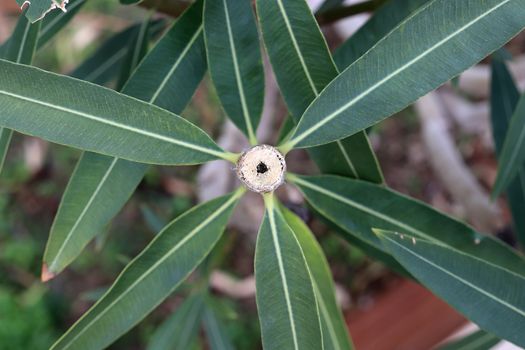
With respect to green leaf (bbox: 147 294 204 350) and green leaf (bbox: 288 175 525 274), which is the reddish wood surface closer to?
green leaf (bbox: 147 294 204 350)

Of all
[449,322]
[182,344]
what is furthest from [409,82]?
[449,322]

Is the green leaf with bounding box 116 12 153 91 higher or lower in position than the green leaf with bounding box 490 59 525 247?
higher

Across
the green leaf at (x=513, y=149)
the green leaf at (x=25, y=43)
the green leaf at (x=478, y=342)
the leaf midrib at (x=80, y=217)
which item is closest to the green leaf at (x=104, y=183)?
the leaf midrib at (x=80, y=217)

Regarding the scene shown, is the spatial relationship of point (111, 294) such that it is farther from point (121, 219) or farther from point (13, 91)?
point (121, 219)

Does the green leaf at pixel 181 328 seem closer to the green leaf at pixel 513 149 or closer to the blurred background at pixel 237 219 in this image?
the blurred background at pixel 237 219

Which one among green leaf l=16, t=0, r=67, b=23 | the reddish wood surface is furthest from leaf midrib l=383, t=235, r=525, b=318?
the reddish wood surface

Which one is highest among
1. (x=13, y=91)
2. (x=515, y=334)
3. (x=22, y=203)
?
(x=22, y=203)

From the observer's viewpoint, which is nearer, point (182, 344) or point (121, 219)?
point (182, 344)
